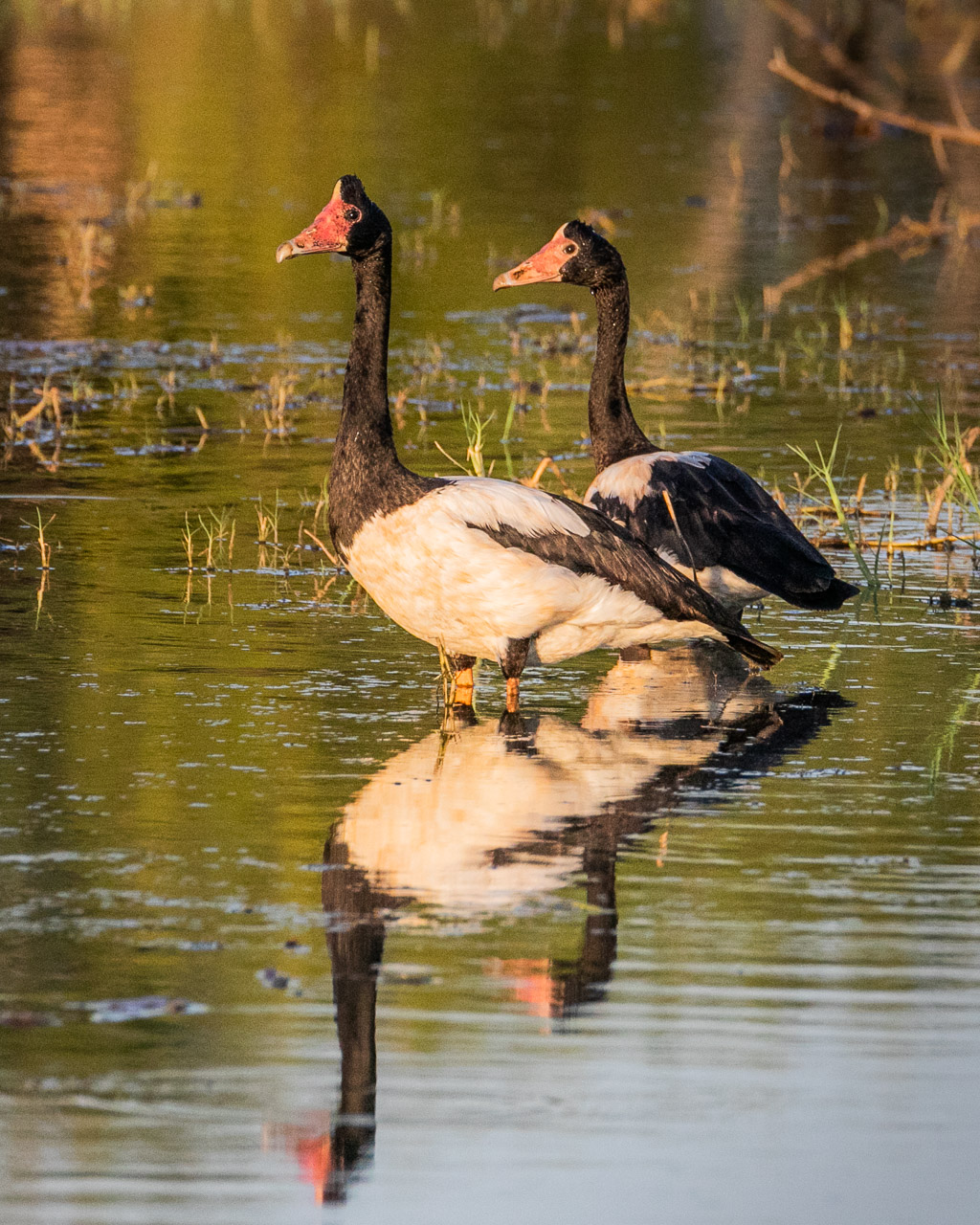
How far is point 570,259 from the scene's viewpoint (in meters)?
10.5

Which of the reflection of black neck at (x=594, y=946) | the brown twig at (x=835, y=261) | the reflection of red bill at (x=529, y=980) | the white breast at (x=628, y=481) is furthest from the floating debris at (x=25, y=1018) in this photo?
the brown twig at (x=835, y=261)

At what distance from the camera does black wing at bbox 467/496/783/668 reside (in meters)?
8.23

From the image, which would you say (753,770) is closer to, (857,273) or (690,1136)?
(690,1136)

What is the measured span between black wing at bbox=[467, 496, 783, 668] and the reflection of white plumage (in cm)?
30

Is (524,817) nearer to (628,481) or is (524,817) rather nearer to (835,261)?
(628,481)

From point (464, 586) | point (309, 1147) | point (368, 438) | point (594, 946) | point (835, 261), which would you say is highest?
point (835, 261)

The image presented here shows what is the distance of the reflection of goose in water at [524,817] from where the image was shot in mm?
5418

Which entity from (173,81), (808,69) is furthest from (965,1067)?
(808,69)

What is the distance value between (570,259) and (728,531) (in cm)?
188

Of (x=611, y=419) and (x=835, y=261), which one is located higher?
(x=835, y=261)

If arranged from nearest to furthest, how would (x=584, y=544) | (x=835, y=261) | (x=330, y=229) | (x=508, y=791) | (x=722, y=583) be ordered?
(x=508, y=791) → (x=584, y=544) → (x=330, y=229) → (x=722, y=583) → (x=835, y=261)

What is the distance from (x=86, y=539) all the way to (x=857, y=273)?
36.1 feet

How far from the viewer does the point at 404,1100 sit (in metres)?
4.92

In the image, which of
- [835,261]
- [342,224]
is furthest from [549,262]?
[835,261]
